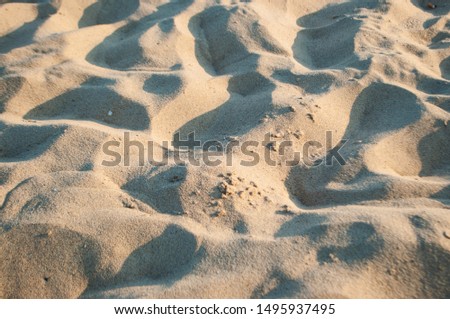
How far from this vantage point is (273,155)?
62.2 inches

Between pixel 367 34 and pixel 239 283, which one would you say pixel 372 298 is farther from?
pixel 367 34

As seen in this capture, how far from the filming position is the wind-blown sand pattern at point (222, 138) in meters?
1.19

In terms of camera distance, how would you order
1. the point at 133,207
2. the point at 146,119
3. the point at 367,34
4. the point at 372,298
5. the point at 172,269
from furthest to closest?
the point at 367,34
the point at 146,119
the point at 133,207
the point at 172,269
the point at 372,298

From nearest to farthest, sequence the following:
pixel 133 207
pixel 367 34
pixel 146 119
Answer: pixel 133 207, pixel 146 119, pixel 367 34

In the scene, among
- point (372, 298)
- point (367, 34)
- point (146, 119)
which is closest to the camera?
point (372, 298)

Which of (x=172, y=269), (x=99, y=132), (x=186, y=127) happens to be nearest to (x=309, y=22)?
(x=186, y=127)

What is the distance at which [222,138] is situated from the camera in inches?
66.1

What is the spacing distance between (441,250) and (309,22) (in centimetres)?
168

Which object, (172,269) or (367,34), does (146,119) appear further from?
(367,34)

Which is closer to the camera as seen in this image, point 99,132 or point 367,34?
point 99,132

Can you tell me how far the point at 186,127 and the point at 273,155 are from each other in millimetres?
421

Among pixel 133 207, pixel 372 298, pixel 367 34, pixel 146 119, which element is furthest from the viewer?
pixel 367 34

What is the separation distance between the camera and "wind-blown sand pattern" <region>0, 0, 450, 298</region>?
3.90 ft
